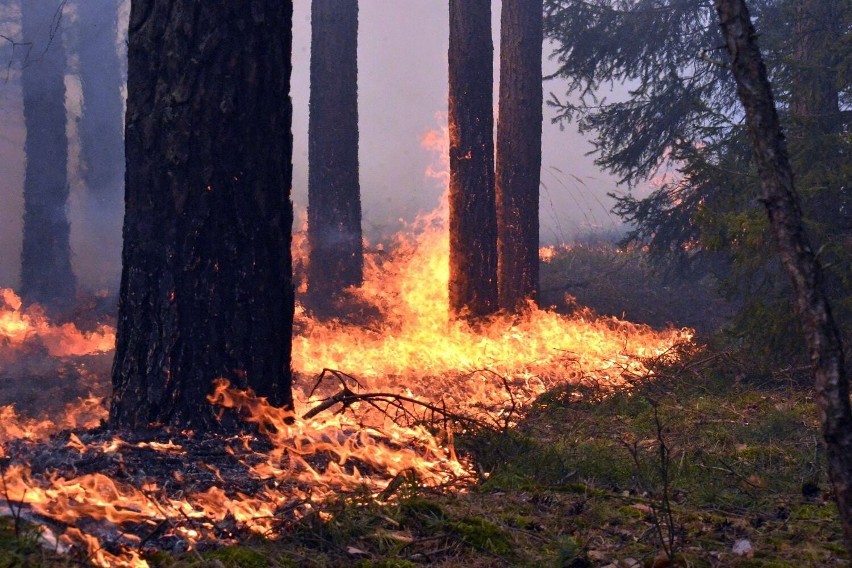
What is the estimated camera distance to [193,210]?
159 inches

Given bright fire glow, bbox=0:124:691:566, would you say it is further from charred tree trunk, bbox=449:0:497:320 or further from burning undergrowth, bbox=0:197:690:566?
charred tree trunk, bbox=449:0:497:320

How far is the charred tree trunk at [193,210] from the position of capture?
404 centimetres

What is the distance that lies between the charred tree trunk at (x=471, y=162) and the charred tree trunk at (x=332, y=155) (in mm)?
2760

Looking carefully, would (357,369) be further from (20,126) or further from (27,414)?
(20,126)

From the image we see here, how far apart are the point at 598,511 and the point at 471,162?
7651 millimetres

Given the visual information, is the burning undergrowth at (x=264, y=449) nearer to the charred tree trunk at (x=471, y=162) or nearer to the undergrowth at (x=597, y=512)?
the undergrowth at (x=597, y=512)

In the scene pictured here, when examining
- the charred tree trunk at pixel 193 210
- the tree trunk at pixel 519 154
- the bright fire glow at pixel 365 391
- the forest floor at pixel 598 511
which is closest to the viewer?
the forest floor at pixel 598 511

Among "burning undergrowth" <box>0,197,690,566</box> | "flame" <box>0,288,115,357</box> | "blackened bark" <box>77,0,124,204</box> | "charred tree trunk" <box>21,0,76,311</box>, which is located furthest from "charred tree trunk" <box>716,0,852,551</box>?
"blackened bark" <box>77,0,124,204</box>

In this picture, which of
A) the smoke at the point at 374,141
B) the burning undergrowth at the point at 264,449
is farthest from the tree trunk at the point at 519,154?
the burning undergrowth at the point at 264,449

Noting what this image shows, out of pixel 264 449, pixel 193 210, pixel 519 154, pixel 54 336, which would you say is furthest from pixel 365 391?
pixel 54 336

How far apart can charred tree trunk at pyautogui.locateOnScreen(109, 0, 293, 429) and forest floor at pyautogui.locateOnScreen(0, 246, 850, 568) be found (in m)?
1.19

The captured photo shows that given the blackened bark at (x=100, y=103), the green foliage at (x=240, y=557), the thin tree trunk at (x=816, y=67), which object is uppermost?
the blackened bark at (x=100, y=103)

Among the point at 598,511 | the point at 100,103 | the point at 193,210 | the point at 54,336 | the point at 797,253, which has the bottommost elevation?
the point at 54,336

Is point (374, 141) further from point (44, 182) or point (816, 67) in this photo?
point (816, 67)
